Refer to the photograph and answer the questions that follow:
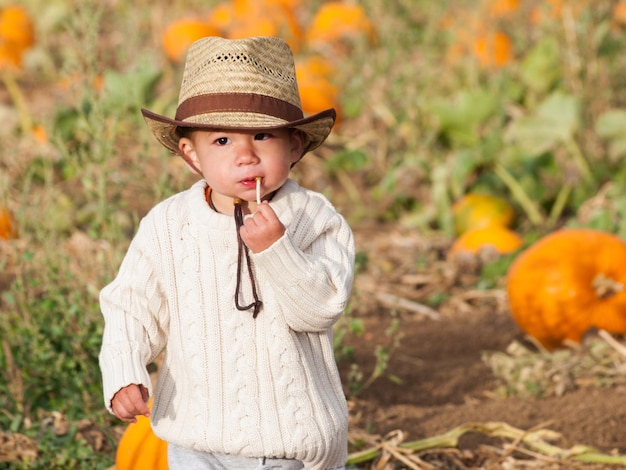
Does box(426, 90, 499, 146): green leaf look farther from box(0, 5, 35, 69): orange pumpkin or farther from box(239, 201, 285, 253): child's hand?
box(239, 201, 285, 253): child's hand

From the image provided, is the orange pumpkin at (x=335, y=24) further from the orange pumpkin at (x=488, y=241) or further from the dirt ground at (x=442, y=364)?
the orange pumpkin at (x=488, y=241)

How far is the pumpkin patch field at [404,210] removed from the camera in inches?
142

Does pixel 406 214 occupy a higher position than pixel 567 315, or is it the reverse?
pixel 406 214

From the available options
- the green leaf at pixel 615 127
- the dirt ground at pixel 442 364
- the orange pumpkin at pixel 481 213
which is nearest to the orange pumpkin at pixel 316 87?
the dirt ground at pixel 442 364

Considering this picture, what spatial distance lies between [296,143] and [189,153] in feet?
0.79

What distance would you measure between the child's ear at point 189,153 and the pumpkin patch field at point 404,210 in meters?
0.86

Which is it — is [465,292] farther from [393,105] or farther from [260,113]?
[260,113]

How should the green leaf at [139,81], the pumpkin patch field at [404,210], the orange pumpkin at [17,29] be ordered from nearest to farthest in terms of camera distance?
the pumpkin patch field at [404,210] < the green leaf at [139,81] < the orange pumpkin at [17,29]

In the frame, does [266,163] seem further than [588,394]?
No

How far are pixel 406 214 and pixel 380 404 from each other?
2424 mm

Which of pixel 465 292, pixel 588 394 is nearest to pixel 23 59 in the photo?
pixel 465 292

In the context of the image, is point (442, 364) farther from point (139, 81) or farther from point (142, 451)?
point (139, 81)

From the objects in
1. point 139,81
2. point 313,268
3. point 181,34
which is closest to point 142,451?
point 313,268

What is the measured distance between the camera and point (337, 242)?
2.52 m
